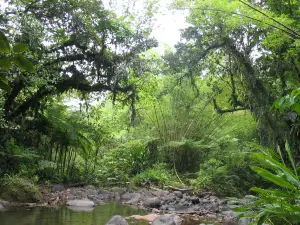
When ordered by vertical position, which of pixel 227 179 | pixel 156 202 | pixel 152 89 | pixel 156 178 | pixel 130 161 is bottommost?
pixel 156 202

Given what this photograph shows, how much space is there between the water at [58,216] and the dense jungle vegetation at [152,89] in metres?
1.45

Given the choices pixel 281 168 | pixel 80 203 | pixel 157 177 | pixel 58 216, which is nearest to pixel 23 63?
pixel 281 168

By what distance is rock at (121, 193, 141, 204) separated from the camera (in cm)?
867

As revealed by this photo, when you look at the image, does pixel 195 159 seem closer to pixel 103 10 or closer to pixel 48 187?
pixel 48 187

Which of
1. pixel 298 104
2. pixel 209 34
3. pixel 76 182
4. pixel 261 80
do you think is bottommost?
pixel 76 182

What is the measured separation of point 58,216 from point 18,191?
1.90 meters

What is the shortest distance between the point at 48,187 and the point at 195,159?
571 centimetres

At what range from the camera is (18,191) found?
743 centimetres

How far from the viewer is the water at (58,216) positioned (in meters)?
5.46

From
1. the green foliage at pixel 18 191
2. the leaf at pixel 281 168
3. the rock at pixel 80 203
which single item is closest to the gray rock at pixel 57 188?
the green foliage at pixel 18 191

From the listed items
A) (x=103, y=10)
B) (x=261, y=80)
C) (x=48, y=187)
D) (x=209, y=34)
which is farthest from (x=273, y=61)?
(x=48, y=187)

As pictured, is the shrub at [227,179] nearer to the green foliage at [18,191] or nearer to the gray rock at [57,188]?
the gray rock at [57,188]

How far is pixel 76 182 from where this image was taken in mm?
11008

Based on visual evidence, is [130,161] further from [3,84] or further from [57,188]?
[3,84]
